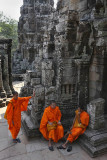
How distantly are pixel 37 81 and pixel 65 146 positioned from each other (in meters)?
2.24

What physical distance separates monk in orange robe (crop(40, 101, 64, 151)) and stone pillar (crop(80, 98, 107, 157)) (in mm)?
710

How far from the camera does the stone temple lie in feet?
13.5

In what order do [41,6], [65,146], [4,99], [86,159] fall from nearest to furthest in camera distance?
[86,159], [65,146], [4,99], [41,6]

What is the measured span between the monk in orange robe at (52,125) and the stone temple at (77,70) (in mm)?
423

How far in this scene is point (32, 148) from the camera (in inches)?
169

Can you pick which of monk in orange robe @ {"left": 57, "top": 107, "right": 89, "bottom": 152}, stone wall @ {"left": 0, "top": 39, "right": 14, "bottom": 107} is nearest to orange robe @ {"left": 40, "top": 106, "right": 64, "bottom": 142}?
monk in orange robe @ {"left": 57, "top": 107, "right": 89, "bottom": 152}

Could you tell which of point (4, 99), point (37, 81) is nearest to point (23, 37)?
point (4, 99)

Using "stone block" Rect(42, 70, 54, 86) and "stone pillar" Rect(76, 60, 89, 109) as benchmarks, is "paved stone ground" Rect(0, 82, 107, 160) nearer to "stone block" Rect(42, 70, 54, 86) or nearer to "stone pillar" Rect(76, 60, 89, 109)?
"stone pillar" Rect(76, 60, 89, 109)

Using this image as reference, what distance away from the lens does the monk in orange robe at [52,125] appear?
435 centimetres

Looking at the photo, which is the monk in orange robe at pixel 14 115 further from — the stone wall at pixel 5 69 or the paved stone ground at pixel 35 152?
the stone wall at pixel 5 69

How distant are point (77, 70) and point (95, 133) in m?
1.93

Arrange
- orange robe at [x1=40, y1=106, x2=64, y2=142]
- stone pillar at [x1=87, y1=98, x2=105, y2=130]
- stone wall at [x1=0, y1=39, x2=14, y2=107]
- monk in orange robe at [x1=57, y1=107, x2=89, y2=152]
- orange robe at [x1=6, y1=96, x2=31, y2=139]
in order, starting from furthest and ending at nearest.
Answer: stone wall at [x1=0, y1=39, x2=14, y2=107], orange robe at [x1=6, y1=96, x2=31, y2=139], orange robe at [x1=40, y1=106, x2=64, y2=142], monk in orange robe at [x1=57, y1=107, x2=89, y2=152], stone pillar at [x1=87, y1=98, x2=105, y2=130]

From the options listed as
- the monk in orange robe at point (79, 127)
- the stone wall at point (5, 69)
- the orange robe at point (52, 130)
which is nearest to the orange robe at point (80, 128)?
the monk in orange robe at point (79, 127)

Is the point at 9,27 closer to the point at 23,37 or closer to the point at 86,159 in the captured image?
the point at 23,37
